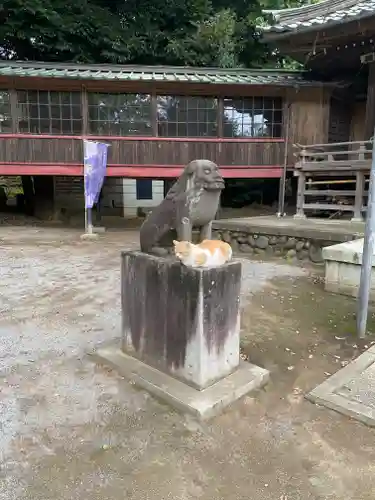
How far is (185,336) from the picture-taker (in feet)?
10.3

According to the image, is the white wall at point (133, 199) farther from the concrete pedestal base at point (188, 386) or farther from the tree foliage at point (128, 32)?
the concrete pedestal base at point (188, 386)

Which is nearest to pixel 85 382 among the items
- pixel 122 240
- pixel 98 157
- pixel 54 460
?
pixel 54 460

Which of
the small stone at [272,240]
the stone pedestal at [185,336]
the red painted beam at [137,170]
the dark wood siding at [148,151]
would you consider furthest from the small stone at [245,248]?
the stone pedestal at [185,336]

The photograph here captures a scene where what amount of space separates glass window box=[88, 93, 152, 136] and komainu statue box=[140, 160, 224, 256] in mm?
9712

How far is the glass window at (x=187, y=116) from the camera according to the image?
12664 mm

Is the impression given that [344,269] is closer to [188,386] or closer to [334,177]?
[188,386]

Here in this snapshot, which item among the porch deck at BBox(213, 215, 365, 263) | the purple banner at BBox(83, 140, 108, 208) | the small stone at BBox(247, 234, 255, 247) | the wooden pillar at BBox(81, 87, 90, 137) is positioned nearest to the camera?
the porch deck at BBox(213, 215, 365, 263)

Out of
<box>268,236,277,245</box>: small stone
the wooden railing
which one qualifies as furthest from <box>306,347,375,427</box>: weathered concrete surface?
the wooden railing

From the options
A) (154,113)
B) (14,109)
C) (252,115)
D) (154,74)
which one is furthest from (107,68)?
(252,115)

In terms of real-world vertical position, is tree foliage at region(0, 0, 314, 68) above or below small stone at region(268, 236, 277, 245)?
above

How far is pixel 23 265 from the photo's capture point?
Answer: 777 cm

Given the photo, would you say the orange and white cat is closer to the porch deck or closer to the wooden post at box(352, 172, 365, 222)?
the porch deck

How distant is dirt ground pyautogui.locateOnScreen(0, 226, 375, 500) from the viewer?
222 cm

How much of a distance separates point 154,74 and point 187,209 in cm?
1071
